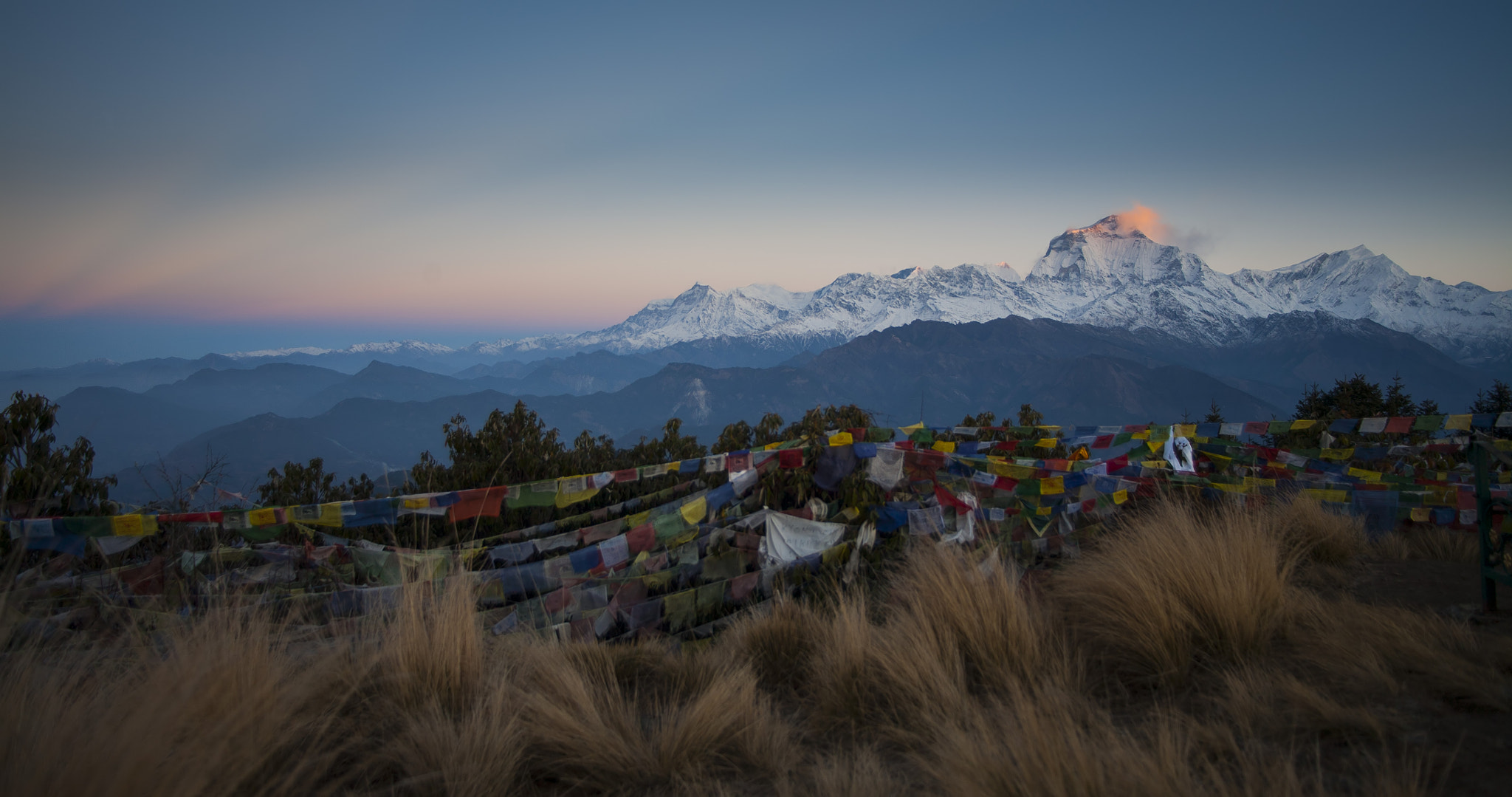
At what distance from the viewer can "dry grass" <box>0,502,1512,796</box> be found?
224cm

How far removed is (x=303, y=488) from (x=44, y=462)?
297cm

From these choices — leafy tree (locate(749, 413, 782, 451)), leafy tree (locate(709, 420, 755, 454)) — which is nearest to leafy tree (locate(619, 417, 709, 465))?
leafy tree (locate(709, 420, 755, 454))

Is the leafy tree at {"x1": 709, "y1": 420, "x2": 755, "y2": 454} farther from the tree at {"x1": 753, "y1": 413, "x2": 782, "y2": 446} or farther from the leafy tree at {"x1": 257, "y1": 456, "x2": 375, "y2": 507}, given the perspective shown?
the leafy tree at {"x1": 257, "y1": 456, "x2": 375, "y2": 507}

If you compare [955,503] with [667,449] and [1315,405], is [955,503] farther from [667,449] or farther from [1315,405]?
[1315,405]

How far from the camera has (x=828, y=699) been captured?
3.31 meters

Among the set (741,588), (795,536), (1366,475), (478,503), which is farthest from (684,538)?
(1366,475)

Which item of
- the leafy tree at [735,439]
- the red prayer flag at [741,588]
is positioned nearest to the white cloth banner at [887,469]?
the red prayer flag at [741,588]

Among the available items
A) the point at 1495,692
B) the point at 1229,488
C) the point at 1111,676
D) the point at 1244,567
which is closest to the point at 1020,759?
the point at 1111,676

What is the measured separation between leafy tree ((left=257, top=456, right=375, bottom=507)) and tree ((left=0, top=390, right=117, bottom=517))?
1.84m

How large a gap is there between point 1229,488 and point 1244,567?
2829 millimetres

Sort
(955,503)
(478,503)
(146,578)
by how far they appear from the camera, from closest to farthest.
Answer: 1. (146,578)
2. (478,503)
3. (955,503)

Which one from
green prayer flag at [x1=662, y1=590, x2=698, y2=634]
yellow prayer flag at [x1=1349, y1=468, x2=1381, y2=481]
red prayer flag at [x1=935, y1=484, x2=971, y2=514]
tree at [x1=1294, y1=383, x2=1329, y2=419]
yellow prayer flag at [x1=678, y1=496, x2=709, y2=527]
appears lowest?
tree at [x1=1294, y1=383, x2=1329, y2=419]

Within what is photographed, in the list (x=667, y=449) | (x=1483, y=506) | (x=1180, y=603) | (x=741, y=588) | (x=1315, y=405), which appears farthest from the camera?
(x=1315, y=405)

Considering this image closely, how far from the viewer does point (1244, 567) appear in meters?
3.69
